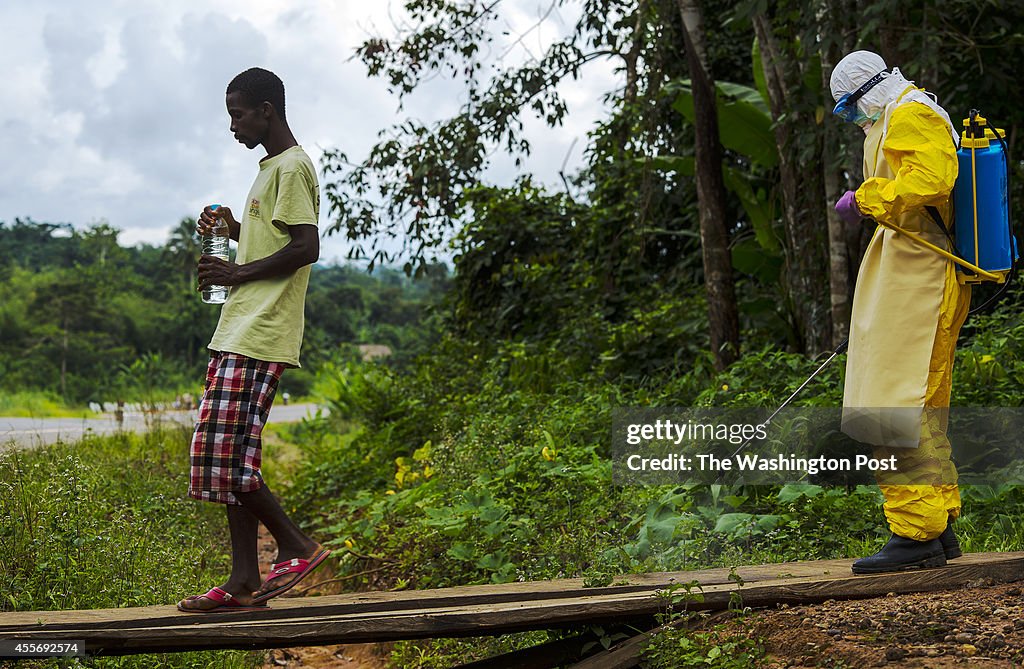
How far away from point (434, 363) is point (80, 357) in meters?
26.4

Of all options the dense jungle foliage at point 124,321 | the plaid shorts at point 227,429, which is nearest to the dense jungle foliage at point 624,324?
the plaid shorts at point 227,429

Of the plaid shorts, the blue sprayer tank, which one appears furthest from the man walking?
the blue sprayer tank

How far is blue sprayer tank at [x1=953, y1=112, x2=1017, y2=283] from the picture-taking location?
3492 mm

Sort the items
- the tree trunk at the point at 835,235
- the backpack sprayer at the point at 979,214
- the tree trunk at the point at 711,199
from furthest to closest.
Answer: the tree trunk at the point at 711,199, the tree trunk at the point at 835,235, the backpack sprayer at the point at 979,214

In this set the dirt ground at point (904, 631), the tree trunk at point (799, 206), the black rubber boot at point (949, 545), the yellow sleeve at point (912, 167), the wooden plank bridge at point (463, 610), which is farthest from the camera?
the tree trunk at point (799, 206)

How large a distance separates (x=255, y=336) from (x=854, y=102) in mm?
2283

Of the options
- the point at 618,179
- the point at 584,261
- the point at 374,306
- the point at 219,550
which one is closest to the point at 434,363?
the point at 584,261

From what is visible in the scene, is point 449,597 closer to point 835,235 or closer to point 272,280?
point 272,280

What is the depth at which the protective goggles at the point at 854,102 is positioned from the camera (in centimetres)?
361

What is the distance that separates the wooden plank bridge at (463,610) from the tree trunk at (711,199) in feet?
13.7

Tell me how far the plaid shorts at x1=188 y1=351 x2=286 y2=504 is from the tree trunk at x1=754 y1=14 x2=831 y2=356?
16.6ft

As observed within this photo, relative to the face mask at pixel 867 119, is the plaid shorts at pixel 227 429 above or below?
below

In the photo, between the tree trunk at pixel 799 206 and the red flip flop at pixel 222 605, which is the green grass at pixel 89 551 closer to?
the red flip flop at pixel 222 605

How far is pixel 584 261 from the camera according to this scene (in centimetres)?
1122
